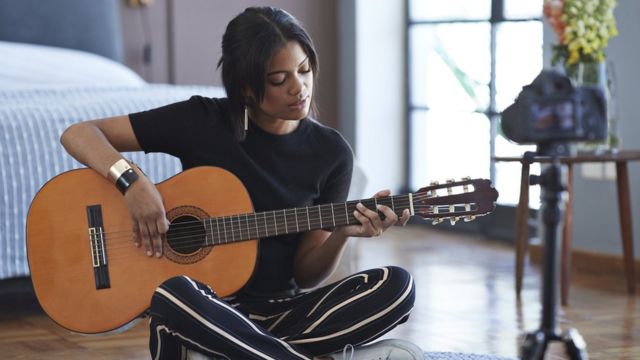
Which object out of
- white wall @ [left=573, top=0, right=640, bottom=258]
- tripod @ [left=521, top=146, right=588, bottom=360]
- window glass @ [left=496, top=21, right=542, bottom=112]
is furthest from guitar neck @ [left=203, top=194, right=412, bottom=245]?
window glass @ [left=496, top=21, right=542, bottom=112]

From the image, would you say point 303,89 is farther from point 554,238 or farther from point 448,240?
point 448,240

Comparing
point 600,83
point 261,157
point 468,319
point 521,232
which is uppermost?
point 600,83

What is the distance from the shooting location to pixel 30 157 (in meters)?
2.91

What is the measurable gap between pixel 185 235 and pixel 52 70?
2049 mm

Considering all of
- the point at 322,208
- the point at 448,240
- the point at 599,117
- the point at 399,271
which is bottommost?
the point at 448,240

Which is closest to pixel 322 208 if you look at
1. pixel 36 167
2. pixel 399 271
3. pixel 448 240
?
pixel 399 271

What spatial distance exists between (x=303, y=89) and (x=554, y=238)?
796mm

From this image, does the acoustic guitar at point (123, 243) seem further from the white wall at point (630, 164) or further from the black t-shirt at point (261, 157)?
the white wall at point (630, 164)

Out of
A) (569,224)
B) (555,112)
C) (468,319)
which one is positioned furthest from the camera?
(569,224)

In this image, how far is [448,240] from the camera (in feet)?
15.3

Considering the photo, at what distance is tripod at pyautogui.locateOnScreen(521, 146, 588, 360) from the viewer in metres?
1.35

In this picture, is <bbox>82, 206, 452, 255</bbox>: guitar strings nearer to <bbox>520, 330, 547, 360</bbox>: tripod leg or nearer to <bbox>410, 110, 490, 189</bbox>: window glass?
<bbox>520, 330, 547, 360</bbox>: tripod leg

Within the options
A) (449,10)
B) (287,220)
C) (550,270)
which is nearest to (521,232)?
(287,220)

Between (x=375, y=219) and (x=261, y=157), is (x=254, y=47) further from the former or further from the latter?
(x=375, y=219)
